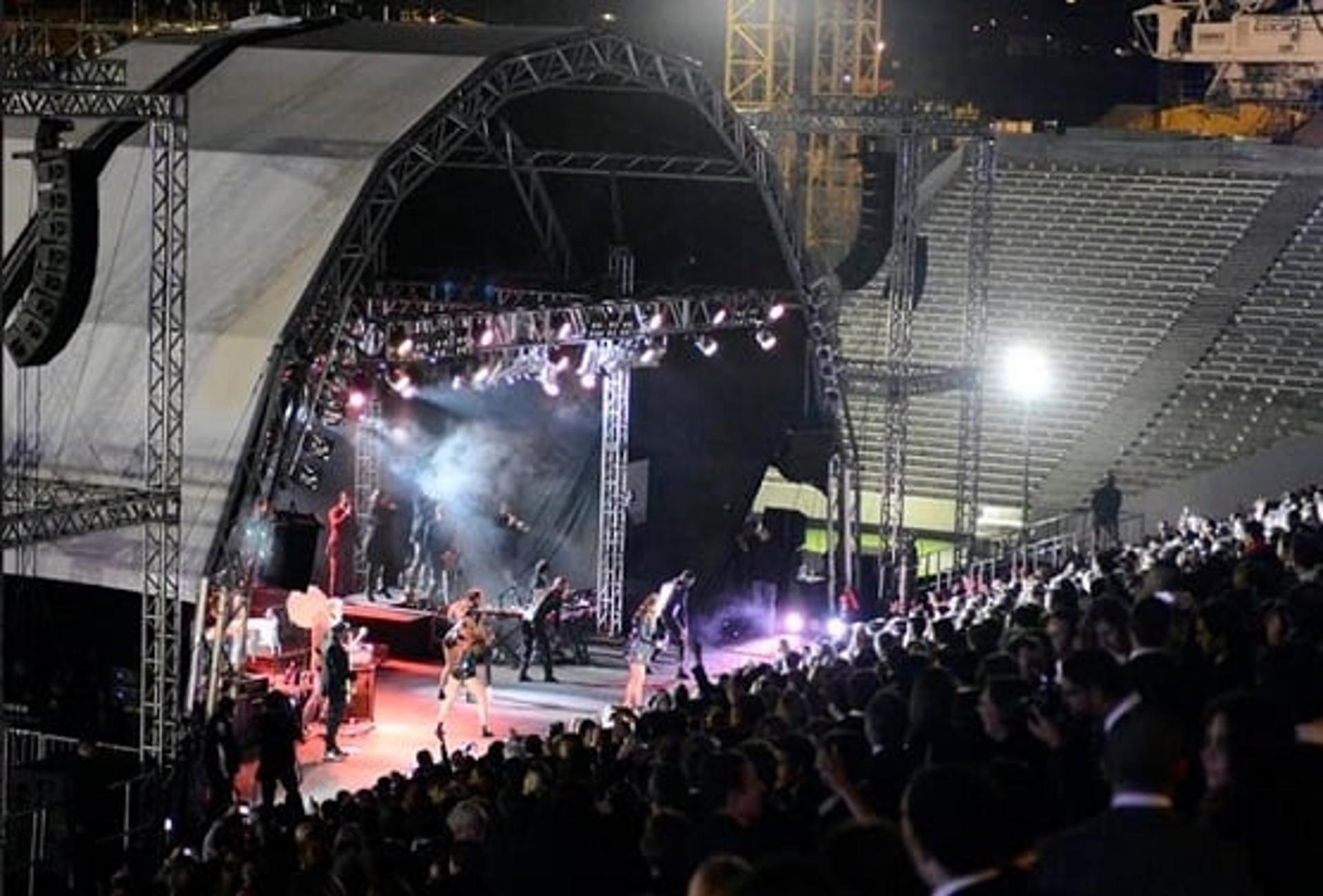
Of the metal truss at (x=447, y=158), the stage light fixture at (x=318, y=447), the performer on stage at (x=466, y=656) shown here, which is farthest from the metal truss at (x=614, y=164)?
the performer on stage at (x=466, y=656)

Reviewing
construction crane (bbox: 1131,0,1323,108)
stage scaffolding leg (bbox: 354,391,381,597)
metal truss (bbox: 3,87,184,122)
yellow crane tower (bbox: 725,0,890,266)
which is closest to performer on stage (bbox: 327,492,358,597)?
stage scaffolding leg (bbox: 354,391,381,597)

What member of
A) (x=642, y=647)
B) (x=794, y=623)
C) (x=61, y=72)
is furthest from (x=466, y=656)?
(x=794, y=623)

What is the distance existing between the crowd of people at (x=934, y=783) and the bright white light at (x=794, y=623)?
13.0 meters

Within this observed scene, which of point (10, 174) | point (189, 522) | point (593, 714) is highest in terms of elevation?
point (10, 174)

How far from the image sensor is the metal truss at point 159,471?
17.2m

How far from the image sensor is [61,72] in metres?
A: 20.1

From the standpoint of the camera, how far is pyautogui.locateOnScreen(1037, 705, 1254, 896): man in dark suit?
5.63m

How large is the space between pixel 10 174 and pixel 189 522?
555 centimetres

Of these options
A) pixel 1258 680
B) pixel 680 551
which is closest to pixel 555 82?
pixel 680 551

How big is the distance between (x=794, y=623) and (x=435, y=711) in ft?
21.5

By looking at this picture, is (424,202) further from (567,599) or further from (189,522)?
(189,522)

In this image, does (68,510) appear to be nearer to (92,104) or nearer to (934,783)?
(92,104)

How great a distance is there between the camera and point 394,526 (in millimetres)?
28562

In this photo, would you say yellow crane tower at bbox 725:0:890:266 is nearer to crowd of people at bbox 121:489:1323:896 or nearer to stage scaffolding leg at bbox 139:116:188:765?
stage scaffolding leg at bbox 139:116:188:765
